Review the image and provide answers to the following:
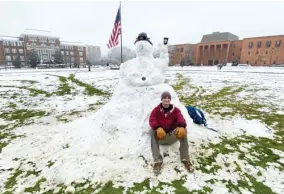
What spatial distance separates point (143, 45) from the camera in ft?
15.5

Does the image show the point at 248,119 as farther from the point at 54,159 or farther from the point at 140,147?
the point at 54,159

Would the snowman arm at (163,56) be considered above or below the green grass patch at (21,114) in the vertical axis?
above

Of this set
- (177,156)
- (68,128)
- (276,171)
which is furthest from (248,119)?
(68,128)

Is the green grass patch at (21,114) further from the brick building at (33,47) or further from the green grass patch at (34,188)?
the brick building at (33,47)

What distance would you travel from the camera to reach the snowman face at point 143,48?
4.73 meters

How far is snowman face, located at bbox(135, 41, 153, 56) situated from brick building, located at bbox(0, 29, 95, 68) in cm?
7045

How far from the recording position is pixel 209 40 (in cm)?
7588

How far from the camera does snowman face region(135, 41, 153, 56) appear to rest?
473 centimetres

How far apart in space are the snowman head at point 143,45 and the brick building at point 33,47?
70457mm

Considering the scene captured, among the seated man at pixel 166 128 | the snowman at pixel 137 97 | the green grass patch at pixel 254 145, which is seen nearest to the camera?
the seated man at pixel 166 128

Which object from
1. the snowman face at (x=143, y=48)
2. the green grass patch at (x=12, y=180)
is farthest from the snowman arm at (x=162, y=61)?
the green grass patch at (x=12, y=180)

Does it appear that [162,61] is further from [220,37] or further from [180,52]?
[220,37]

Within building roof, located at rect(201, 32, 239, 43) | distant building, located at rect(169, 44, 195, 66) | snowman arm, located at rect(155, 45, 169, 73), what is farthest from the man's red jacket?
building roof, located at rect(201, 32, 239, 43)

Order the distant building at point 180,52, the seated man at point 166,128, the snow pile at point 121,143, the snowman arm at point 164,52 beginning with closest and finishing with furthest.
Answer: the snow pile at point 121,143, the seated man at point 166,128, the snowman arm at point 164,52, the distant building at point 180,52
